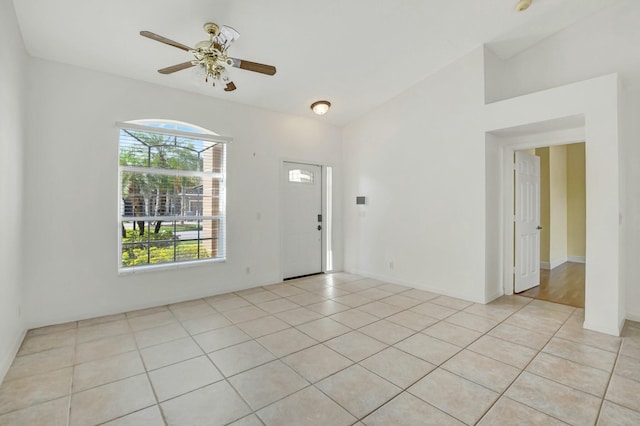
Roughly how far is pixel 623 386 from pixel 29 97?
5.79 m

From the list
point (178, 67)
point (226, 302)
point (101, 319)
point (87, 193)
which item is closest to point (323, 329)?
point (226, 302)

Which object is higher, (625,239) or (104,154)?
(104,154)

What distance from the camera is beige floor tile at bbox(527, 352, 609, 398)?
2107mm

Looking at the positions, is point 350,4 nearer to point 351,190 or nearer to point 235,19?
point 235,19

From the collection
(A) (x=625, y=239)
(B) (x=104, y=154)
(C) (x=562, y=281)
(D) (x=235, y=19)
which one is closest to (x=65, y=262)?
(B) (x=104, y=154)

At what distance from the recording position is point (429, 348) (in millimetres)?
2682

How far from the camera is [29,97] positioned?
3.08 metres

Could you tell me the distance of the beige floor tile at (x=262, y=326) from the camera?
3.06 metres

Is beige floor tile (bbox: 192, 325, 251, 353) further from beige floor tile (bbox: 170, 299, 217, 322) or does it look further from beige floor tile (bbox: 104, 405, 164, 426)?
beige floor tile (bbox: 104, 405, 164, 426)

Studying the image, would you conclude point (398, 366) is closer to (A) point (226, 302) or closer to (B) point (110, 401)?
(B) point (110, 401)

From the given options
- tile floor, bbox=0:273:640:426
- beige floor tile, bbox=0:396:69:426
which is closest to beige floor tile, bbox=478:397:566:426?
tile floor, bbox=0:273:640:426

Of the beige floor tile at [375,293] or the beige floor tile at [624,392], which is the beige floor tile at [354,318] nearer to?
the beige floor tile at [375,293]

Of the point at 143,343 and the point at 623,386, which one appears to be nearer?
the point at 623,386

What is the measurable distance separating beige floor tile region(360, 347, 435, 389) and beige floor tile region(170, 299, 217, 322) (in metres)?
2.10
